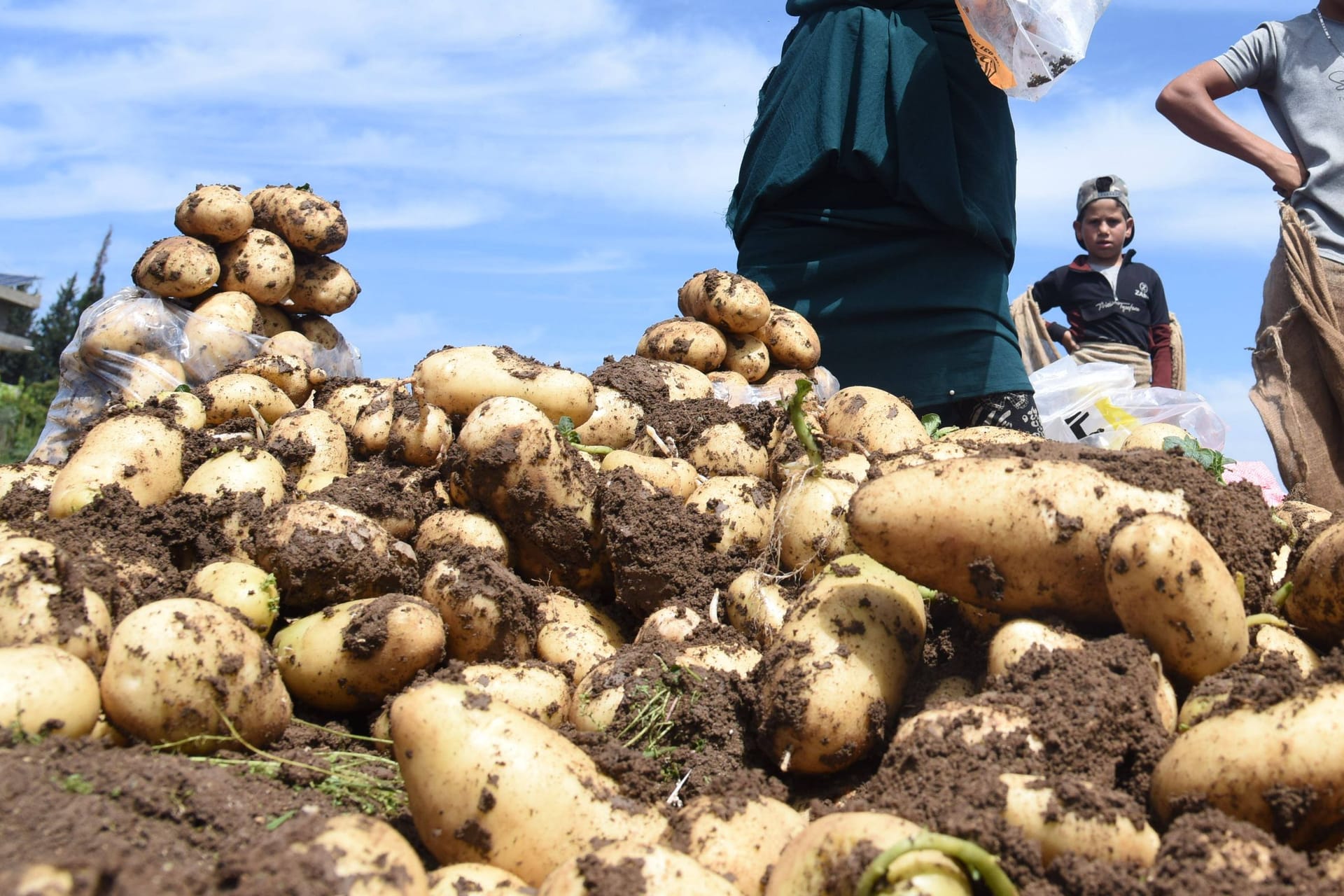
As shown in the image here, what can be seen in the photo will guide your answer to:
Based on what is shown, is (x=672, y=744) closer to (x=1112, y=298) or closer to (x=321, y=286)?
(x=321, y=286)

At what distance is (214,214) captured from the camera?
15.5 ft

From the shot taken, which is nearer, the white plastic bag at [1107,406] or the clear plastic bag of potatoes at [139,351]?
the clear plastic bag of potatoes at [139,351]

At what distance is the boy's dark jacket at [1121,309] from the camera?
703 centimetres

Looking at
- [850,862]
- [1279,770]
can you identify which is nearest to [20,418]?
[850,862]

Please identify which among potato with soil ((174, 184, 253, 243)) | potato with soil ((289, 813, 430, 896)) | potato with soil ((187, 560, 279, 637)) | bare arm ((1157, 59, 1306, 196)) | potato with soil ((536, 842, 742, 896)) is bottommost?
potato with soil ((536, 842, 742, 896))

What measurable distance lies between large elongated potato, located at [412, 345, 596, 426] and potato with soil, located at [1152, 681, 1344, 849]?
2.18 meters

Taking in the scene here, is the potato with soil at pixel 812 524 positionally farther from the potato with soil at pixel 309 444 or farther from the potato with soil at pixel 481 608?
the potato with soil at pixel 309 444

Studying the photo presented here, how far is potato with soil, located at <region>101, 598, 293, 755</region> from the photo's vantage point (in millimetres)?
2006

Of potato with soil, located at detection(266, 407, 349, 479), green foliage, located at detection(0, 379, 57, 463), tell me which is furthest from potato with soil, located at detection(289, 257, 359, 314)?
green foliage, located at detection(0, 379, 57, 463)

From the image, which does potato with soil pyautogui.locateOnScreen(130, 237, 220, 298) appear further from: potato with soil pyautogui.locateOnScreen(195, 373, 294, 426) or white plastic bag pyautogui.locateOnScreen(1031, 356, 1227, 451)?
white plastic bag pyautogui.locateOnScreen(1031, 356, 1227, 451)

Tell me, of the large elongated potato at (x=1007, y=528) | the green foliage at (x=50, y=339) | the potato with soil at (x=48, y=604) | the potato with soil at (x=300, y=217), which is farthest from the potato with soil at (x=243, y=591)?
the green foliage at (x=50, y=339)

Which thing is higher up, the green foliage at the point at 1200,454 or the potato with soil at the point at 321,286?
the potato with soil at the point at 321,286

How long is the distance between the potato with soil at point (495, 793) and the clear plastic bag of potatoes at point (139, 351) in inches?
129

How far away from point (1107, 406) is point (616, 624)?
3329 millimetres
